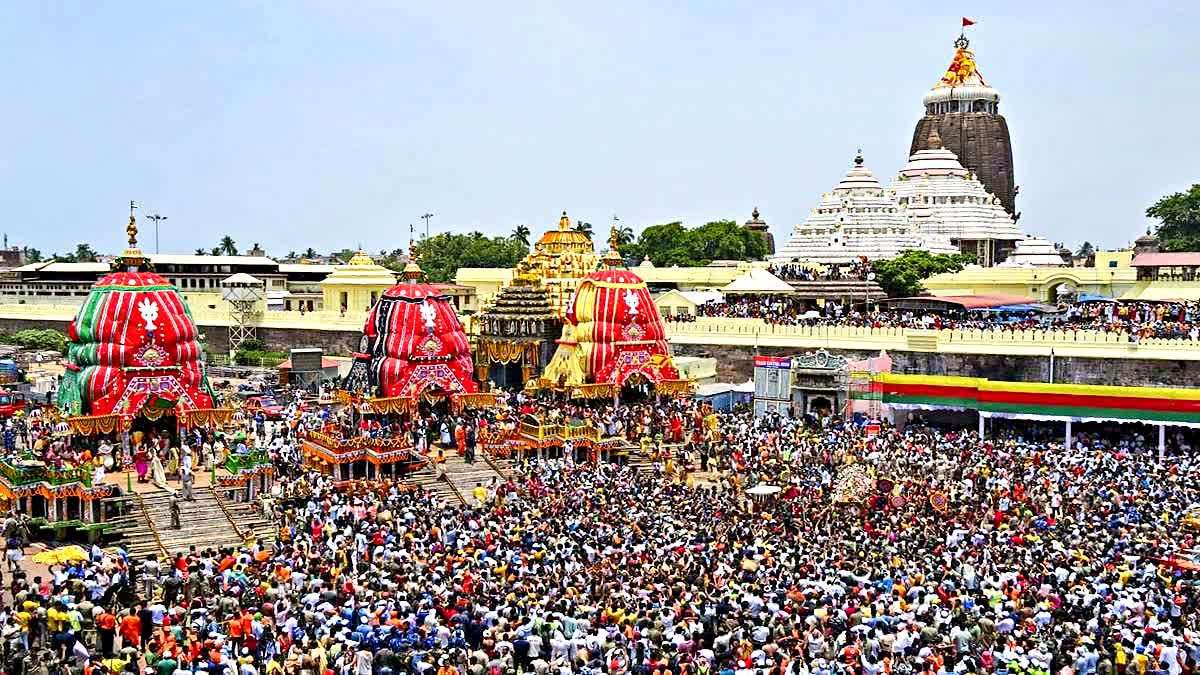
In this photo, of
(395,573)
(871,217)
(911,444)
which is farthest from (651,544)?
(871,217)

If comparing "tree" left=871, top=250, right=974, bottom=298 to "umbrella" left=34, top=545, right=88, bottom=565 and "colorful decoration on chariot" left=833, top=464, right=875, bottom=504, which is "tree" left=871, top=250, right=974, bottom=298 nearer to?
"colorful decoration on chariot" left=833, top=464, right=875, bottom=504

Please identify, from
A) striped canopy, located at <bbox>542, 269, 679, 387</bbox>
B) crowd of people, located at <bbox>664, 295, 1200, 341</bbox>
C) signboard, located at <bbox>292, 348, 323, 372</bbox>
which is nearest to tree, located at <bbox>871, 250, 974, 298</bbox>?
crowd of people, located at <bbox>664, 295, 1200, 341</bbox>

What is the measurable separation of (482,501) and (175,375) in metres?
7.21

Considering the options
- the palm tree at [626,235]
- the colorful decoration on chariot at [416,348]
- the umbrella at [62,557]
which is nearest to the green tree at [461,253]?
the palm tree at [626,235]

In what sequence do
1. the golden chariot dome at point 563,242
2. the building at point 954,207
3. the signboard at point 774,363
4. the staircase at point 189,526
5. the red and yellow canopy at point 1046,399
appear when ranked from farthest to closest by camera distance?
the building at point 954,207
the golden chariot dome at point 563,242
the signboard at point 774,363
the red and yellow canopy at point 1046,399
the staircase at point 189,526

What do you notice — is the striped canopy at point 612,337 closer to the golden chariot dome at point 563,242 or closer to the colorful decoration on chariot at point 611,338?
the colorful decoration on chariot at point 611,338

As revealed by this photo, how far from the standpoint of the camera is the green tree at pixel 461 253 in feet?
266

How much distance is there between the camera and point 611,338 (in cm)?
3425

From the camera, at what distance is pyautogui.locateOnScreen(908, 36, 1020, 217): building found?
83.4 m

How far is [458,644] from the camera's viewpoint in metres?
15.9

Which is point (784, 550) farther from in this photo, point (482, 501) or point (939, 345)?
point (939, 345)

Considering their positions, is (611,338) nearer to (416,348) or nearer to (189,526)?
(416,348)

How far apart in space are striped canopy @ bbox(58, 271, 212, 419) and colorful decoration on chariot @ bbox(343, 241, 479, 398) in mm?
4503

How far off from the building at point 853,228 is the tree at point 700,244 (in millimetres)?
11409
